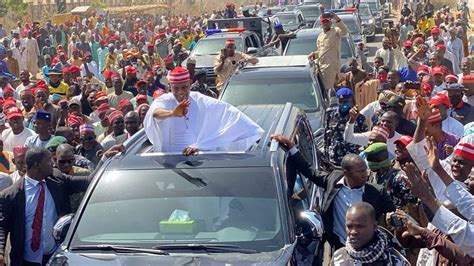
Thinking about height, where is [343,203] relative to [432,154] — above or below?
below

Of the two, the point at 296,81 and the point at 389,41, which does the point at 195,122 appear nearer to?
the point at 296,81

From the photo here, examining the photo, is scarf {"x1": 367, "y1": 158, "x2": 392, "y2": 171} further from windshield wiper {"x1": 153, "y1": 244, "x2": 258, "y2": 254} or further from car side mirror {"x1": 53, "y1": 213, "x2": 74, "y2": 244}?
car side mirror {"x1": 53, "y1": 213, "x2": 74, "y2": 244}

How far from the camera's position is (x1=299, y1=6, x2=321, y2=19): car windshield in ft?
116

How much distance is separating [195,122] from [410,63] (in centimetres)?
871

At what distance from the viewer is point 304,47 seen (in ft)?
61.9

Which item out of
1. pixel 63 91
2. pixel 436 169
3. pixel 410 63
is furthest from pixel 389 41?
pixel 436 169

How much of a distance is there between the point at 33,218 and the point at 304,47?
43.2ft

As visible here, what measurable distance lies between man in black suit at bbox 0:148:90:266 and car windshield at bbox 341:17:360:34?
73.3ft

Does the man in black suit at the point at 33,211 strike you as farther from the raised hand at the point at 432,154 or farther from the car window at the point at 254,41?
the car window at the point at 254,41

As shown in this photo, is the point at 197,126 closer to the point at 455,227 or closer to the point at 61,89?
the point at 455,227

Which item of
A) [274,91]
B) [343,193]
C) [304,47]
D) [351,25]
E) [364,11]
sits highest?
[343,193]

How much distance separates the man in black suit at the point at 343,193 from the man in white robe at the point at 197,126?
0.87ft

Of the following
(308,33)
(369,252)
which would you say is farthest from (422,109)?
(308,33)

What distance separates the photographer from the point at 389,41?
50.9 ft
